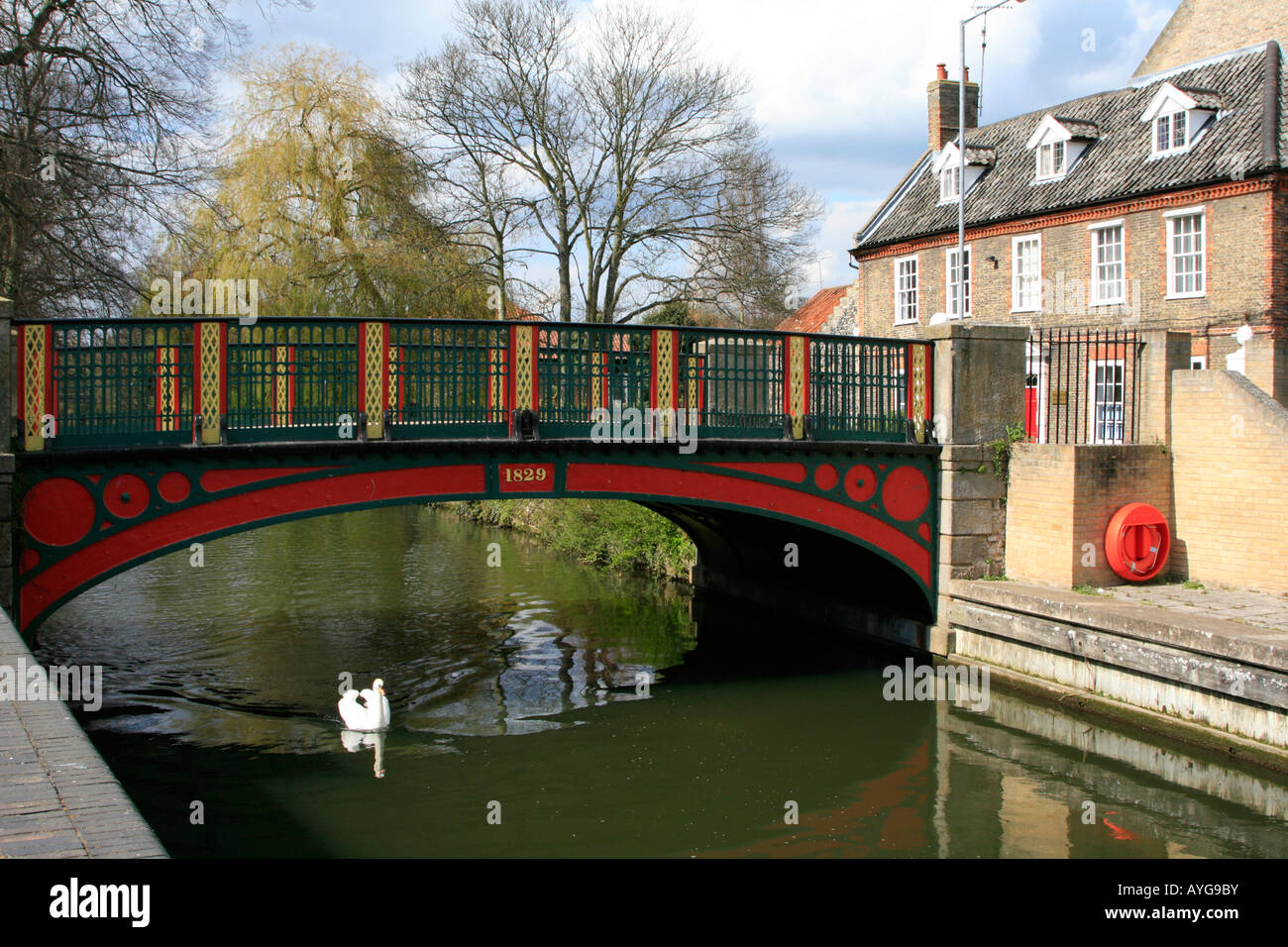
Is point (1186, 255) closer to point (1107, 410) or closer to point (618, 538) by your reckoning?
point (1107, 410)

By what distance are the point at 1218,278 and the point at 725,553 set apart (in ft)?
34.3

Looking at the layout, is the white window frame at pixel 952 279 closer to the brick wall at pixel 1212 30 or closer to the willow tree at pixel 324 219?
Answer: the brick wall at pixel 1212 30

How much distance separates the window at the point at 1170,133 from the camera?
74.0 ft

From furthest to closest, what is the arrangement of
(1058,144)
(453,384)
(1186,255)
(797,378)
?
(1058,144) < (1186,255) < (797,378) < (453,384)

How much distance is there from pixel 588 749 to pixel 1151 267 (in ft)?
54.7

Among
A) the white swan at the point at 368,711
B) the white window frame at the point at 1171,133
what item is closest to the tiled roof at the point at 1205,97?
the white window frame at the point at 1171,133

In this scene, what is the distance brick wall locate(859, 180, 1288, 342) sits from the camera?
66.0 ft

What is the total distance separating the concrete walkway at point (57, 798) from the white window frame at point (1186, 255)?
21.1 metres

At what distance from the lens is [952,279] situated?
28.0m

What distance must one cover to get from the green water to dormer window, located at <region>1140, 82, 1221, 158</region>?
13.1 m

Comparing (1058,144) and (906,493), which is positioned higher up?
(1058,144)

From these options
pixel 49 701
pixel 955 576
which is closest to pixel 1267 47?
pixel 955 576

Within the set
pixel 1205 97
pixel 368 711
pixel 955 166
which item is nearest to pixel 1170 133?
pixel 1205 97
